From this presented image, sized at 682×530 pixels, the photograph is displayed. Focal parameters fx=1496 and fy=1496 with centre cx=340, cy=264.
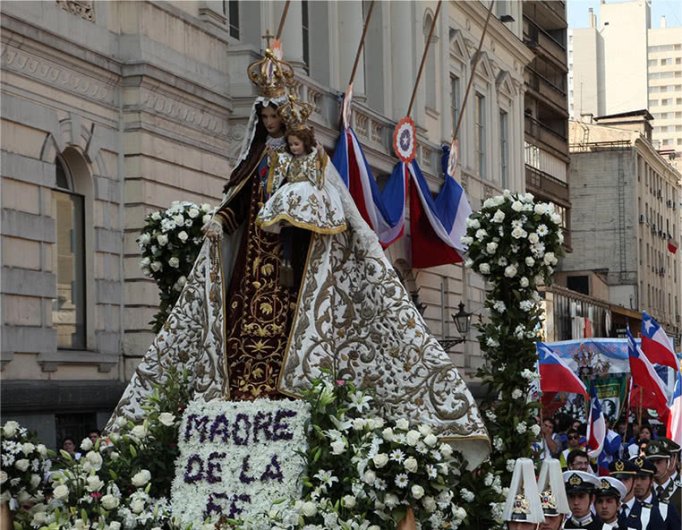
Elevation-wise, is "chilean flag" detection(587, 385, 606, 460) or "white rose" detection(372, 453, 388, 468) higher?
"white rose" detection(372, 453, 388, 468)

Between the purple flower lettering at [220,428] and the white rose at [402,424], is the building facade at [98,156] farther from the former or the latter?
the white rose at [402,424]

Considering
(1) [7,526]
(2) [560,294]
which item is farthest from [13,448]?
(2) [560,294]

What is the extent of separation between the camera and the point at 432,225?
30.8 m

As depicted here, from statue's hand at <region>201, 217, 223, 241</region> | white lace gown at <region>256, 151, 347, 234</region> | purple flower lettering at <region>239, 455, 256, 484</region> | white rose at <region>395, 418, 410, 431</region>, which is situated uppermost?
white lace gown at <region>256, 151, 347, 234</region>

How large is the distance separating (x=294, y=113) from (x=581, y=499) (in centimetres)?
336

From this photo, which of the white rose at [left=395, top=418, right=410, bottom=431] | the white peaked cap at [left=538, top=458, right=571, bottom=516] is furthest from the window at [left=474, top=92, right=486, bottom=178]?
the white rose at [left=395, top=418, right=410, bottom=431]

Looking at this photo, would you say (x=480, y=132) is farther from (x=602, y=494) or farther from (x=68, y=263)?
(x=602, y=494)

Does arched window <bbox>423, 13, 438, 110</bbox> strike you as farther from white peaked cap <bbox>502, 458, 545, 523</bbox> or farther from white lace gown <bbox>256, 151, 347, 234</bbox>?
white peaked cap <bbox>502, 458, 545, 523</bbox>

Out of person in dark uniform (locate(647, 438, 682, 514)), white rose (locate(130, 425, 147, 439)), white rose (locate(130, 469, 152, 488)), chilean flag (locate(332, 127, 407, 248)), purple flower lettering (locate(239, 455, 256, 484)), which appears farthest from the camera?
chilean flag (locate(332, 127, 407, 248))

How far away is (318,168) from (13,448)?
7.79ft

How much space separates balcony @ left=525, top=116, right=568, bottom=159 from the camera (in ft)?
173

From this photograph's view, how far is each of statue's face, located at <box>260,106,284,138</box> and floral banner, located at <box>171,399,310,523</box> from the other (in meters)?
1.65

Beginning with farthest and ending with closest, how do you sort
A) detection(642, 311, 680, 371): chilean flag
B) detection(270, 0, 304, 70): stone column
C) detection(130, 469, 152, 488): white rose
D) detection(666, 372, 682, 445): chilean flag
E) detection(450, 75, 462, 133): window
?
detection(450, 75, 462, 133): window < detection(270, 0, 304, 70): stone column < detection(642, 311, 680, 371): chilean flag < detection(666, 372, 682, 445): chilean flag < detection(130, 469, 152, 488): white rose

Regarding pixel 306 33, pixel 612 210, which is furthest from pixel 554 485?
pixel 612 210
